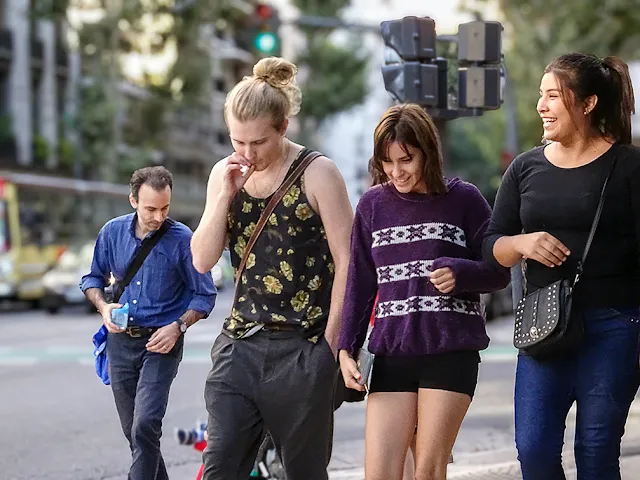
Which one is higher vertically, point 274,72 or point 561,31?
point 561,31

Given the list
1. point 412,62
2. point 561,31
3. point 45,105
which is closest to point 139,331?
point 412,62

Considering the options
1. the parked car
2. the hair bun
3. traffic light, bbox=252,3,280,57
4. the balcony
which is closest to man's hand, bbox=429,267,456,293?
the hair bun

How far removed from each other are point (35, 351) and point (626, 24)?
763 inches

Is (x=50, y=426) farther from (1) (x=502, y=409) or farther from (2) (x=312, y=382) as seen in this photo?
(2) (x=312, y=382)

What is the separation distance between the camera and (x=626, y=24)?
31406 millimetres

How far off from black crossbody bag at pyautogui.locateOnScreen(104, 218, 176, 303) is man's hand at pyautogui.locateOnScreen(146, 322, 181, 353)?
334 mm

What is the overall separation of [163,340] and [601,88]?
231 cm

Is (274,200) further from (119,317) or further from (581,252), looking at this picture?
(119,317)

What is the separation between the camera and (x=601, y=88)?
437 centimetres

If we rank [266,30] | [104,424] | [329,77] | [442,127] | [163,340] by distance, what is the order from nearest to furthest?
[163,340] → [104,424] → [266,30] → [442,127] → [329,77]

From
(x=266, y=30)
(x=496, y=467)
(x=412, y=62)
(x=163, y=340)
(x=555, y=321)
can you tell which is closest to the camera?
(x=555, y=321)

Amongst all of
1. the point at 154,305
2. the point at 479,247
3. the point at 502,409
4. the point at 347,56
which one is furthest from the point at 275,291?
the point at 347,56

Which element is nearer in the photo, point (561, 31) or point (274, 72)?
point (274, 72)

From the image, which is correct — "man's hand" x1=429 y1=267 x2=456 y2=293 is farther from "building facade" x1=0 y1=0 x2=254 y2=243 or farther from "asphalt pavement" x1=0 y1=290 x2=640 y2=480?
"building facade" x1=0 y1=0 x2=254 y2=243
